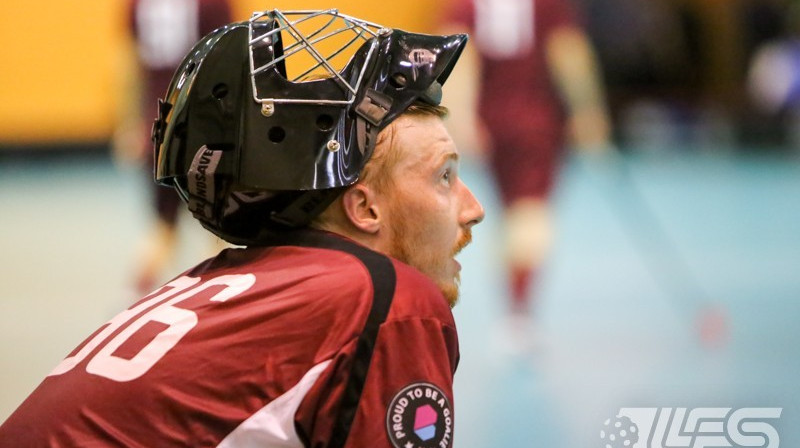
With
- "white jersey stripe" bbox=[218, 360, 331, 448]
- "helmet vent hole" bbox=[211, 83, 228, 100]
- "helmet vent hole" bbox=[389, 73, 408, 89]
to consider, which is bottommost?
"white jersey stripe" bbox=[218, 360, 331, 448]

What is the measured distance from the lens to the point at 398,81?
1706 millimetres

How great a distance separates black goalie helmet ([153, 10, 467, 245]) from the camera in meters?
1.62

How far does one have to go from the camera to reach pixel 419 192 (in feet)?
5.52

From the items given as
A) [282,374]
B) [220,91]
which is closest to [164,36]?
[220,91]

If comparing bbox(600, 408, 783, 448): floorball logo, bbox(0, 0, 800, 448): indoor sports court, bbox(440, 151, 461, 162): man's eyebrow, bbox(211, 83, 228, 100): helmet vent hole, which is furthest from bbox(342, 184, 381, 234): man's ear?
bbox(0, 0, 800, 448): indoor sports court

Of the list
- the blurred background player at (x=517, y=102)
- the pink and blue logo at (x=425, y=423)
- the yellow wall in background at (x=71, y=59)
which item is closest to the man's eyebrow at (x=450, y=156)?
the pink and blue logo at (x=425, y=423)

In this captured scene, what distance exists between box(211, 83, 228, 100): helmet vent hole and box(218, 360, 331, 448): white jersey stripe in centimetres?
46

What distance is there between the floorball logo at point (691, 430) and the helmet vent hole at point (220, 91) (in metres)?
1.42

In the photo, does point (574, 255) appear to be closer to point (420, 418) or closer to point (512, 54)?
point (512, 54)

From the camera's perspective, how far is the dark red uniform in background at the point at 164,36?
5414mm

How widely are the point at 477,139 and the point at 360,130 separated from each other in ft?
12.8

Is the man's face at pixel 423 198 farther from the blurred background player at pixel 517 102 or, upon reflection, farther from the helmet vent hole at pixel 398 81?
the blurred background player at pixel 517 102

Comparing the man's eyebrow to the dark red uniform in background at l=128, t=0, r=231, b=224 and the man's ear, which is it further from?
the dark red uniform in background at l=128, t=0, r=231, b=224

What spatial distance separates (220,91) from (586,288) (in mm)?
3999
